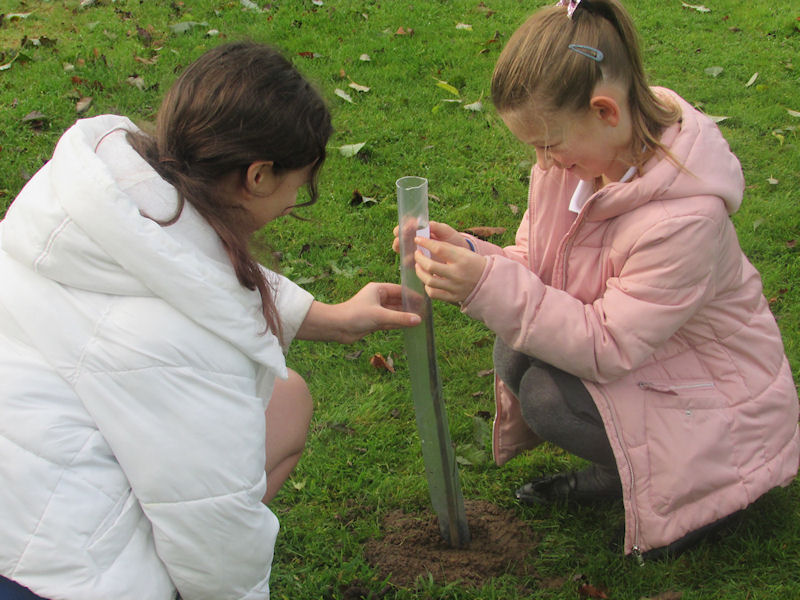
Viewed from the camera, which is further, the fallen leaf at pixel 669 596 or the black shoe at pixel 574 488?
the black shoe at pixel 574 488

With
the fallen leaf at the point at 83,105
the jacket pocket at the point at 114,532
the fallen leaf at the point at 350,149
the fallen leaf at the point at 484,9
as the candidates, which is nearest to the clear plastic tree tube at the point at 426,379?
the jacket pocket at the point at 114,532

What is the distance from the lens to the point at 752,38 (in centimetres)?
553

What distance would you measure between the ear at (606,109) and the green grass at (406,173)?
2.14ft

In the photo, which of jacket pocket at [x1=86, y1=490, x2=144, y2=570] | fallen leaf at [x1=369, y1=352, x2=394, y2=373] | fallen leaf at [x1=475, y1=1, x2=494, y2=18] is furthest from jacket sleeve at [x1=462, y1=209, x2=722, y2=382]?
fallen leaf at [x1=475, y1=1, x2=494, y2=18]

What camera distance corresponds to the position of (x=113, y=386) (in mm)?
1400

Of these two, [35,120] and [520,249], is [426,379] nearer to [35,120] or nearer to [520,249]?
[520,249]

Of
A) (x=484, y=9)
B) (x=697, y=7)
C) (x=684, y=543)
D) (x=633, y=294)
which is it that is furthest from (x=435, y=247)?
(x=697, y=7)

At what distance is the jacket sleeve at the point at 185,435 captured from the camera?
1403 millimetres

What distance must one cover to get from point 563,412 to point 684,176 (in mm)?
688

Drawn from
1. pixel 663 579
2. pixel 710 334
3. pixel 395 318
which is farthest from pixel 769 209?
pixel 395 318

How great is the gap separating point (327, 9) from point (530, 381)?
451 cm

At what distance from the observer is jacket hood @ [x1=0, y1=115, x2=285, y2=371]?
139 cm

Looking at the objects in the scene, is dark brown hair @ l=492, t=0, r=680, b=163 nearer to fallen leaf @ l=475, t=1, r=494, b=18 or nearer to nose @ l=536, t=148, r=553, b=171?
nose @ l=536, t=148, r=553, b=171

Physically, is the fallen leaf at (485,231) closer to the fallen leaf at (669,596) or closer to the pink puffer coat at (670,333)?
the pink puffer coat at (670,333)
